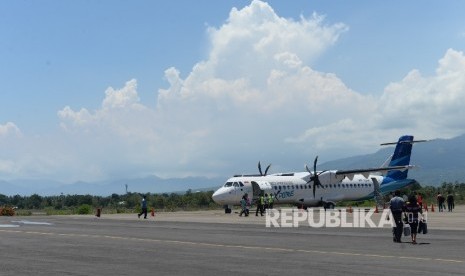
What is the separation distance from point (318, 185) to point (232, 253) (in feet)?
125

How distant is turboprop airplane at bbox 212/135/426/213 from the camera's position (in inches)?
2053

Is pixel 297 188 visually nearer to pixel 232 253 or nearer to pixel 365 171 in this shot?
pixel 365 171

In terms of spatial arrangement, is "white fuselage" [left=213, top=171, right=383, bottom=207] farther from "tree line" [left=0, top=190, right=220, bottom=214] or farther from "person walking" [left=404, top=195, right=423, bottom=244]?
"person walking" [left=404, top=195, right=423, bottom=244]

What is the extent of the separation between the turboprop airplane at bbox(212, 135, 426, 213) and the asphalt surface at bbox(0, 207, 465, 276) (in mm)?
23727

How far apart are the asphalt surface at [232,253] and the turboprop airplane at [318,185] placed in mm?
23727

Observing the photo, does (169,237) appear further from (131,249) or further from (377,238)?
(377,238)

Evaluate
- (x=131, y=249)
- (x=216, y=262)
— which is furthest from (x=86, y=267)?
(x=131, y=249)

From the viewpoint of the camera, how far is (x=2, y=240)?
24812 mm

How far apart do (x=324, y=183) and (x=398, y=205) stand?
33.7m

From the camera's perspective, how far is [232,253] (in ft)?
63.4

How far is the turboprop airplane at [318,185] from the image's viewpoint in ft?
171

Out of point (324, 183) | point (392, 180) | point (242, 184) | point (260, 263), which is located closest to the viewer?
point (260, 263)

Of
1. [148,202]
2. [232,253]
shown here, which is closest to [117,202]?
[148,202]
